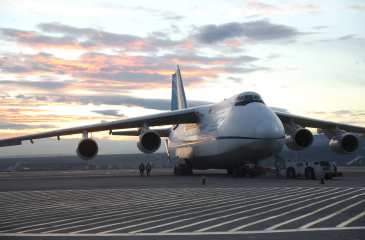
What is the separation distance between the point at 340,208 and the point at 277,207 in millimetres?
1474

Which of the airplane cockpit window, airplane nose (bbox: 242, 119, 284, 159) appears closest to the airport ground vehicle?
airplane nose (bbox: 242, 119, 284, 159)

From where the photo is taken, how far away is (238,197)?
11.7m

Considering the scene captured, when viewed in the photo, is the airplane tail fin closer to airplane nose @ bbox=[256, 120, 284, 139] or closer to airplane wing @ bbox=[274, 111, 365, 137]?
airplane wing @ bbox=[274, 111, 365, 137]

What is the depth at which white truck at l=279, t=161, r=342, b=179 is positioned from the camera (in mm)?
20219

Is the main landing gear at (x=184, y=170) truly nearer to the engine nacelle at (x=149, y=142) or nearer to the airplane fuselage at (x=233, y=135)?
the airplane fuselage at (x=233, y=135)

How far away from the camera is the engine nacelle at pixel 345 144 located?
→ 2517 centimetres

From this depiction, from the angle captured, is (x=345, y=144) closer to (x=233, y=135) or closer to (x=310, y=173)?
(x=310, y=173)

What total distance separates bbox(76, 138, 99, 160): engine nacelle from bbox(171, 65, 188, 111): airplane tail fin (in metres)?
11.2

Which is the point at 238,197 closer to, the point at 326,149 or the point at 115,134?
the point at 115,134

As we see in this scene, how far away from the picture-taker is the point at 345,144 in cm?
2564

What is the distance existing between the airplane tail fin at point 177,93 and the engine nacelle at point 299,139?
11793 mm

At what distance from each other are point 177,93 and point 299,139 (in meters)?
14.3

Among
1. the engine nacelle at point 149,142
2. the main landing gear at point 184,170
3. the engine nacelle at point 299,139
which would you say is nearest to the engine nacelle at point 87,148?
the engine nacelle at point 149,142

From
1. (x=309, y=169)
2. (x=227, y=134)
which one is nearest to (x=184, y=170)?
(x=227, y=134)
